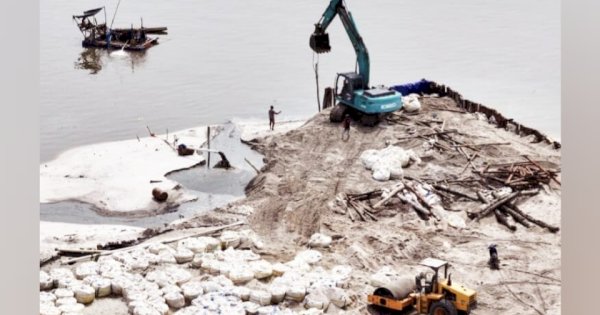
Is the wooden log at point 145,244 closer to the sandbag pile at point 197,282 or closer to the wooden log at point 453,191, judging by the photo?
the sandbag pile at point 197,282

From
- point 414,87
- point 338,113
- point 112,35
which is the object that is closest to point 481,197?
point 338,113

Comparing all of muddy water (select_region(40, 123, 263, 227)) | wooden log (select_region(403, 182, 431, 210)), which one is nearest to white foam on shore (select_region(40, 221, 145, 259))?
muddy water (select_region(40, 123, 263, 227))

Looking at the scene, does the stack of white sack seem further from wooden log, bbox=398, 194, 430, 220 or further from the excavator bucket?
wooden log, bbox=398, 194, 430, 220

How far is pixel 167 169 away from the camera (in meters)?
8.75

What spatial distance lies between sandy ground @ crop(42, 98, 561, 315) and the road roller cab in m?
0.21

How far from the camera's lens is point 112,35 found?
8930 mm

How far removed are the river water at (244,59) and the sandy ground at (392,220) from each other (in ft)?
2.04

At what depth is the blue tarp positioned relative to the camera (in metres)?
11.4

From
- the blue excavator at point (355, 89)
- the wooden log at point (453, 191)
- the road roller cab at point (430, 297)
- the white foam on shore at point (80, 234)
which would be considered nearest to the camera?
the road roller cab at point (430, 297)

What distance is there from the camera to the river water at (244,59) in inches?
332

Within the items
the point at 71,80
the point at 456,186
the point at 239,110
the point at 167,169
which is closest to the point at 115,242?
the point at 167,169

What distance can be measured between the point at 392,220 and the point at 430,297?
6.11 ft

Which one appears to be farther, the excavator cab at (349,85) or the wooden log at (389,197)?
the excavator cab at (349,85)

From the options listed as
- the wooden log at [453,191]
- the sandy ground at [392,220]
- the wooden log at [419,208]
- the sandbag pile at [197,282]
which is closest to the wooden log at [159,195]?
the sandy ground at [392,220]
